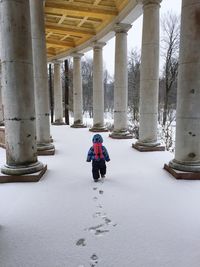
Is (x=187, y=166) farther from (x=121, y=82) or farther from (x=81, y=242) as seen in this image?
(x=121, y=82)

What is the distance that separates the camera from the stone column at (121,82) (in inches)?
745

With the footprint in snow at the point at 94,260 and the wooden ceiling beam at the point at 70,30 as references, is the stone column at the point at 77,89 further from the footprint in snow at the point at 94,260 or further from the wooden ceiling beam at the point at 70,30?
the footprint in snow at the point at 94,260

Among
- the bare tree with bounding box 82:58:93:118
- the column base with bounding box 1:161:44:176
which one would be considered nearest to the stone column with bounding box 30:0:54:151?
the column base with bounding box 1:161:44:176

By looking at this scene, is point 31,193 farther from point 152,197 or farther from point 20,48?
point 20,48

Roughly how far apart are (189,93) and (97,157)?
4296mm

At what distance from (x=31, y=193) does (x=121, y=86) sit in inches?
529

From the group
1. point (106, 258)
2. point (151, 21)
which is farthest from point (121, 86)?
point (106, 258)

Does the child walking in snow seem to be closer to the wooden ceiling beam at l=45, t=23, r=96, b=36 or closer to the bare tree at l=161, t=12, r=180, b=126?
the wooden ceiling beam at l=45, t=23, r=96, b=36

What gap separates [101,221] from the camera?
5.99m

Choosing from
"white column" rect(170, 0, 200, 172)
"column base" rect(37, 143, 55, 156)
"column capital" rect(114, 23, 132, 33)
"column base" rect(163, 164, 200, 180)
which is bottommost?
"column base" rect(163, 164, 200, 180)

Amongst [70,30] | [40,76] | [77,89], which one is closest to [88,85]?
[77,89]

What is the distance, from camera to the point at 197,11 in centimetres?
906

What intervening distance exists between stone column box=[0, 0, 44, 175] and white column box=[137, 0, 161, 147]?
7.34m

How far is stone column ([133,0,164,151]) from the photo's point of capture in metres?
13.9
